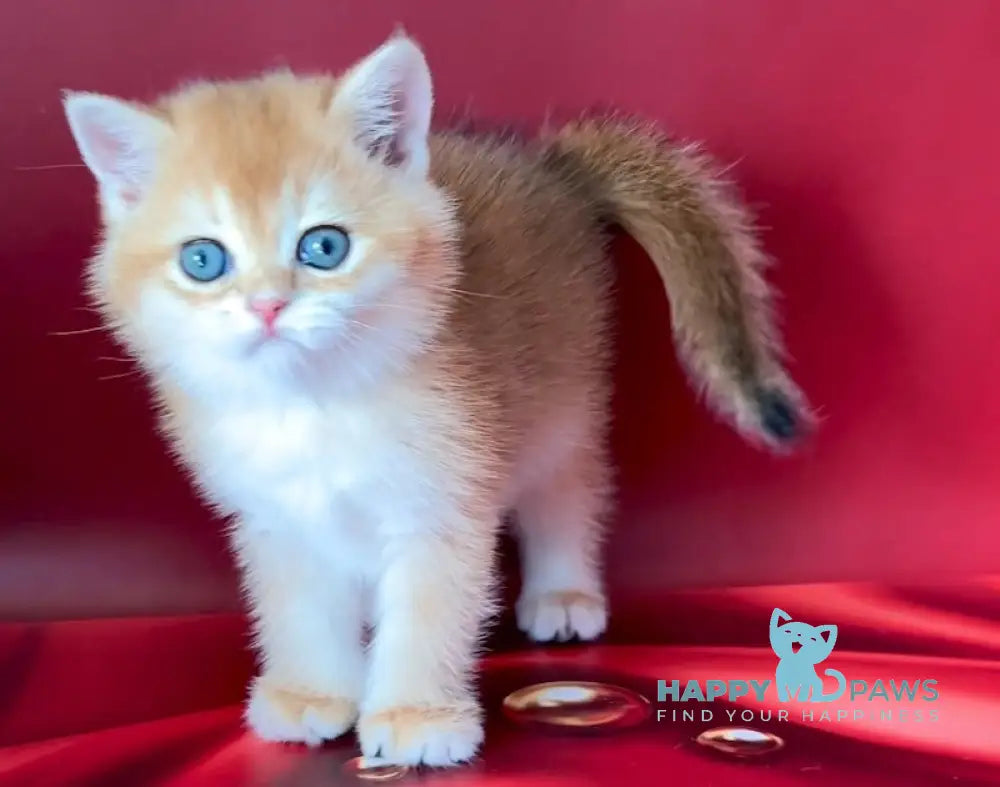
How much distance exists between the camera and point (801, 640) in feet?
3.86

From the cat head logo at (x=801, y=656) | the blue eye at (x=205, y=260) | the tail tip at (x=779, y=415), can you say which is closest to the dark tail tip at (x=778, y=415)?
Result: the tail tip at (x=779, y=415)

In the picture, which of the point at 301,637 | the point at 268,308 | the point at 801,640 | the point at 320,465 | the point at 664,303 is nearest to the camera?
the point at 268,308

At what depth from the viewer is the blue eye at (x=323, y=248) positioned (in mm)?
879

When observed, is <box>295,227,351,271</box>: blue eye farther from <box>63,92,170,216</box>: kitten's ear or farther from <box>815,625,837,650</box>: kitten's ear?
<box>815,625,837,650</box>: kitten's ear

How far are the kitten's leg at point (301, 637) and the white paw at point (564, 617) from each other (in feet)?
0.73

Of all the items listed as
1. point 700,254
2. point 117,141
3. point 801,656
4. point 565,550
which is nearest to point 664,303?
point 700,254

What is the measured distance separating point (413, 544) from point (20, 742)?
407 mm

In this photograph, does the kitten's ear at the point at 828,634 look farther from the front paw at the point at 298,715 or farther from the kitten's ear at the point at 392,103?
the kitten's ear at the point at 392,103

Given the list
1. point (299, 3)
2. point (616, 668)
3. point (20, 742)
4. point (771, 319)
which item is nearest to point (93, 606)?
point (20, 742)

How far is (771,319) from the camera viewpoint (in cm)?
118

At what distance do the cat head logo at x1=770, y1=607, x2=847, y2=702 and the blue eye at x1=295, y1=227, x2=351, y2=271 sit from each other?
0.57 m

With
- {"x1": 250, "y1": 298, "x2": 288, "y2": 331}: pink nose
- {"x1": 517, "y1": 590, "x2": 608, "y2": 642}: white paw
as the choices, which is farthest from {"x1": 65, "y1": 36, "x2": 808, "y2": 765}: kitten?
{"x1": 517, "y1": 590, "x2": 608, "y2": 642}: white paw

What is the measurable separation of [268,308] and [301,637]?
0.35m

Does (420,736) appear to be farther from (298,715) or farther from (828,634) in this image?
(828,634)
